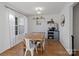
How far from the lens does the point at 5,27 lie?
545 cm

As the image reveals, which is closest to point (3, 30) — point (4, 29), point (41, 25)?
point (4, 29)

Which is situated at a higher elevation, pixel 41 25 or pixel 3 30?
pixel 41 25

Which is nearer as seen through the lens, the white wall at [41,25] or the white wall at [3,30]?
the white wall at [3,30]

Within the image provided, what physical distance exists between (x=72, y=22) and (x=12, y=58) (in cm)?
375

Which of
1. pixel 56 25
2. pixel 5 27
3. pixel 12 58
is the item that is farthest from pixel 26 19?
pixel 12 58

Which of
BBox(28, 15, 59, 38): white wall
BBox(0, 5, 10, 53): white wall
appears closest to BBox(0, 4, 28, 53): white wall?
BBox(0, 5, 10, 53): white wall

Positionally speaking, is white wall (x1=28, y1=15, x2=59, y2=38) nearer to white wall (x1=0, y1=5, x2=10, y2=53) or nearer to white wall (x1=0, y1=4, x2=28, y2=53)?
white wall (x1=0, y1=4, x2=28, y2=53)

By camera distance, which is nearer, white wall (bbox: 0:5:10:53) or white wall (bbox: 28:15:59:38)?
white wall (bbox: 0:5:10:53)

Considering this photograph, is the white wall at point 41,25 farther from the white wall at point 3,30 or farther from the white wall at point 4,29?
the white wall at point 3,30

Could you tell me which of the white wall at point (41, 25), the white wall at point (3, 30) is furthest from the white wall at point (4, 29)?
the white wall at point (41, 25)

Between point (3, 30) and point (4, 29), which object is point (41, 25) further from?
point (3, 30)

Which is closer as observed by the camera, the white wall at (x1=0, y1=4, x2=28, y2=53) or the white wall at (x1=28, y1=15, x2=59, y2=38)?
the white wall at (x1=0, y1=4, x2=28, y2=53)

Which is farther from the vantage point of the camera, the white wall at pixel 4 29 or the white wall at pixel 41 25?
the white wall at pixel 41 25

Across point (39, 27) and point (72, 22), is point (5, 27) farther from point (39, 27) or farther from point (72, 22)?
point (39, 27)
